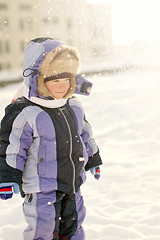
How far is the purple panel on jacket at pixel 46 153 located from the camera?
7.40 feet

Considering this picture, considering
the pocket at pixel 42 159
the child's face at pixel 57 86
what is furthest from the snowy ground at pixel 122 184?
the child's face at pixel 57 86

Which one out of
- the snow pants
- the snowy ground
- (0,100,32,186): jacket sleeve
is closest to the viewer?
(0,100,32,186): jacket sleeve

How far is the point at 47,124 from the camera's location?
2.27m

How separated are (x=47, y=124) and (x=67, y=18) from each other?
1559 inches

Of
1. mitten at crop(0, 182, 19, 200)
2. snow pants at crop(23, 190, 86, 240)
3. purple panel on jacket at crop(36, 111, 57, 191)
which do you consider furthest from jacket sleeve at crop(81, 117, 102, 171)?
mitten at crop(0, 182, 19, 200)

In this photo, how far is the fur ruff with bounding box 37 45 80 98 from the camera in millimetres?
2262

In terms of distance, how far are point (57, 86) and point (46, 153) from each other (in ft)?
1.48

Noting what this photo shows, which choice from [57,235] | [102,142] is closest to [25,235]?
[57,235]

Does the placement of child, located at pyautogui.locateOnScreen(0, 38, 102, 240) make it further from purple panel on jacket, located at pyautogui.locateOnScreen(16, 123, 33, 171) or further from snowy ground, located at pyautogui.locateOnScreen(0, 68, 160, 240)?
snowy ground, located at pyautogui.locateOnScreen(0, 68, 160, 240)

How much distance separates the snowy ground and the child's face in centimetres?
137

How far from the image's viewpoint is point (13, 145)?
7.25 feet

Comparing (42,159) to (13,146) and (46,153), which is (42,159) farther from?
(13,146)

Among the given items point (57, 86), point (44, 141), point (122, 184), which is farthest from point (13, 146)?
point (122, 184)

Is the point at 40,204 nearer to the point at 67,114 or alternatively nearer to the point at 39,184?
the point at 39,184
